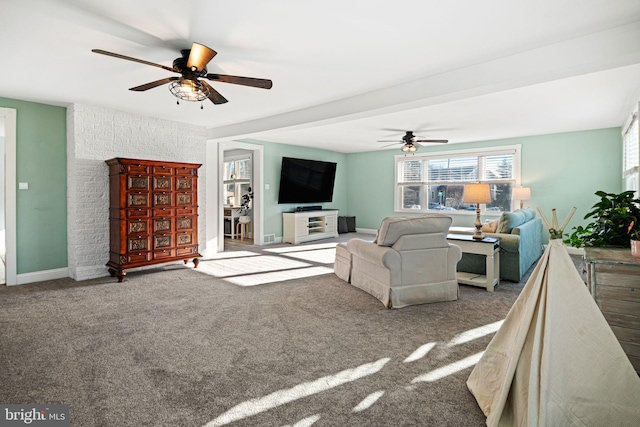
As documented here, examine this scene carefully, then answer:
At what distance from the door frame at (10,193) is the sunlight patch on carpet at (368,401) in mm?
4781

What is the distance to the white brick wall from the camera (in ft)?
15.3

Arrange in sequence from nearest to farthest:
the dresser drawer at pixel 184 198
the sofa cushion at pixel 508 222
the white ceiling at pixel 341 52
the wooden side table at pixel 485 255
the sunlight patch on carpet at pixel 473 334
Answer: the white ceiling at pixel 341 52
the sunlight patch on carpet at pixel 473 334
the wooden side table at pixel 485 255
the sofa cushion at pixel 508 222
the dresser drawer at pixel 184 198

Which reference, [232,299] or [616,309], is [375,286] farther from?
[616,309]

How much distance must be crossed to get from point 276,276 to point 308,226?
3646 mm

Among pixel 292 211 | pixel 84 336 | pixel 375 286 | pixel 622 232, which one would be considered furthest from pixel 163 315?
pixel 292 211

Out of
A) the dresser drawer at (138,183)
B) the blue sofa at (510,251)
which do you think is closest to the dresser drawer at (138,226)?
the dresser drawer at (138,183)

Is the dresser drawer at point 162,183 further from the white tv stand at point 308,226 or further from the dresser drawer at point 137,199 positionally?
the white tv stand at point 308,226

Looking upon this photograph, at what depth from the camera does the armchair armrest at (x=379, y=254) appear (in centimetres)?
340

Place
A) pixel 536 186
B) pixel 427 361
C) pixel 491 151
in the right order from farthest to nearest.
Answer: pixel 491 151
pixel 536 186
pixel 427 361

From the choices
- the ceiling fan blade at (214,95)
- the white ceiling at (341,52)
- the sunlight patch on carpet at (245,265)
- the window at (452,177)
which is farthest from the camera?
the window at (452,177)

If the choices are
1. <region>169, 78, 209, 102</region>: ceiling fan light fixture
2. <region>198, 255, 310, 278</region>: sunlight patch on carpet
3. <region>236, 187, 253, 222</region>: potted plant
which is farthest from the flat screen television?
<region>169, 78, 209, 102</region>: ceiling fan light fixture

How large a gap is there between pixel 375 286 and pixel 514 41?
8.40 ft

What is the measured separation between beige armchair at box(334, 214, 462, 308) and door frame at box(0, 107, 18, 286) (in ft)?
14.7

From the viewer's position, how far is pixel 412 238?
3.50m
